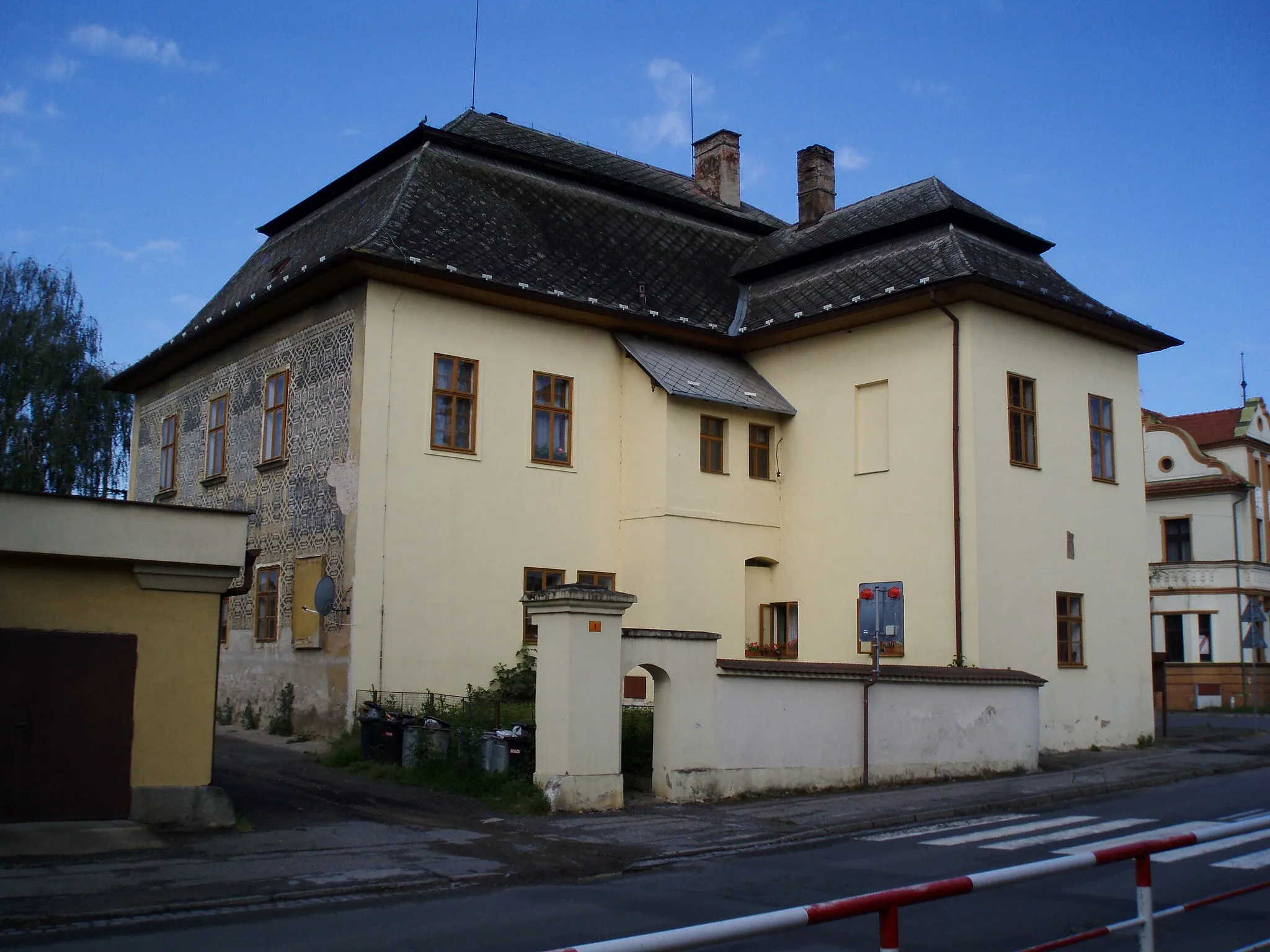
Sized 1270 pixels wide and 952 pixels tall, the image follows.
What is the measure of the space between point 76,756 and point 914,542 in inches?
593

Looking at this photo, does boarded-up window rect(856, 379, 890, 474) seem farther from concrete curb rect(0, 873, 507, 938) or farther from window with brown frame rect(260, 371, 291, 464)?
concrete curb rect(0, 873, 507, 938)

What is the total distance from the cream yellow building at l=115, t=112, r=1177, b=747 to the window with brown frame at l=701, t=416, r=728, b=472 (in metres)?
0.06

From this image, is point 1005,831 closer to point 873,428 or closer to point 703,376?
point 873,428

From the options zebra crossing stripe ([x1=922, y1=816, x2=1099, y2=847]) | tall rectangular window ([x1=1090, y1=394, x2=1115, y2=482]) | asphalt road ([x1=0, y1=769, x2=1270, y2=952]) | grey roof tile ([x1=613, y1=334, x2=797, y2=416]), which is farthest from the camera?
tall rectangular window ([x1=1090, y1=394, x2=1115, y2=482])

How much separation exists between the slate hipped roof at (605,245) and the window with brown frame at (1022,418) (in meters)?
1.58

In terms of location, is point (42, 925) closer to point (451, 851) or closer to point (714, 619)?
point (451, 851)

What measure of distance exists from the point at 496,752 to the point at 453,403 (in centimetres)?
824

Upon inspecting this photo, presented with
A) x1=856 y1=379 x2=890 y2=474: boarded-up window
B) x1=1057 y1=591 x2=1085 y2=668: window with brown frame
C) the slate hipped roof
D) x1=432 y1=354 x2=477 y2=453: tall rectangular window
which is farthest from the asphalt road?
the slate hipped roof

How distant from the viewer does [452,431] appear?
22250mm

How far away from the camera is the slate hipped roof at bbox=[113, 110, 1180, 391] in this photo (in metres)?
23.0

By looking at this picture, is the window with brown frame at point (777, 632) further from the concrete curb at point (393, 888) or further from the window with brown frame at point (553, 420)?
the concrete curb at point (393, 888)

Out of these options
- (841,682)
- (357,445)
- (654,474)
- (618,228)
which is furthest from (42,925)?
(618,228)

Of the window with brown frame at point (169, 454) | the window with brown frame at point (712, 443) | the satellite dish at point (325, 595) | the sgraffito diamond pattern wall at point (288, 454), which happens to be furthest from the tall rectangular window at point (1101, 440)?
the window with brown frame at point (169, 454)

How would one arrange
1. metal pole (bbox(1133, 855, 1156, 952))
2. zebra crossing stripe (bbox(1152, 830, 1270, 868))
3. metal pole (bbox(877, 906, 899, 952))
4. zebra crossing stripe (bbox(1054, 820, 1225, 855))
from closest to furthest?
metal pole (bbox(877, 906, 899, 952))
metal pole (bbox(1133, 855, 1156, 952))
zebra crossing stripe (bbox(1152, 830, 1270, 868))
zebra crossing stripe (bbox(1054, 820, 1225, 855))
